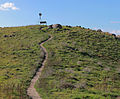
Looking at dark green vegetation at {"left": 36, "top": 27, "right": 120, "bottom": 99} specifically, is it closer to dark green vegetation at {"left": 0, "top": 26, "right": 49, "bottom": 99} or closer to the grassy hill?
the grassy hill

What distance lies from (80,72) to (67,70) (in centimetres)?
221

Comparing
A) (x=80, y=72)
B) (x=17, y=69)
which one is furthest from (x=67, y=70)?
(x=17, y=69)

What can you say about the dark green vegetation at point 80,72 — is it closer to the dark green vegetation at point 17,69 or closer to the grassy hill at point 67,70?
the grassy hill at point 67,70

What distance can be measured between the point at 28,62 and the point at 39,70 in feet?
20.9

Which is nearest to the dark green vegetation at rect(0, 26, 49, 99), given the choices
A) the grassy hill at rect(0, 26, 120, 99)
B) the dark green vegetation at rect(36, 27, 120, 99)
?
the grassy hill at rect(0, 26, 120, 99)

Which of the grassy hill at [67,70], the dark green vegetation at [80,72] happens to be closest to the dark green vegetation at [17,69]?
the grassy hill at [67,70]

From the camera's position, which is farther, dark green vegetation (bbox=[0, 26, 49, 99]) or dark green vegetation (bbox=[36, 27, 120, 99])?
dark green vegetation (bbox=[36, 27, 120, 99])

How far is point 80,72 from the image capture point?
Answer: 33.1 m

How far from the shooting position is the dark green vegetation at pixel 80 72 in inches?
886

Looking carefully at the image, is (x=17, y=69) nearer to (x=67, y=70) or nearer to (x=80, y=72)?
(x=67, y=70)

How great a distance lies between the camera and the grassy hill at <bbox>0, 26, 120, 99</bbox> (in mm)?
22547

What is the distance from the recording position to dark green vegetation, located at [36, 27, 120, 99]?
2250cm

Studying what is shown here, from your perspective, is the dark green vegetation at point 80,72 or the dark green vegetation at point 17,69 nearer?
the dark green vegetation at point 17,69

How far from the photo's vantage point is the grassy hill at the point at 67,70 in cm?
2255
